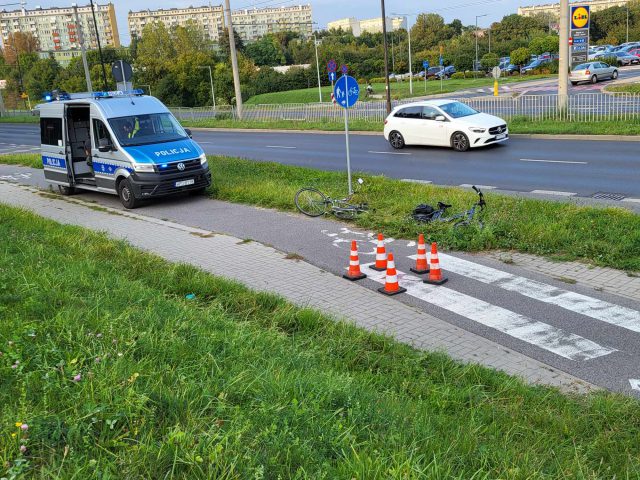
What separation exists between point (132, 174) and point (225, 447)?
11.9 m

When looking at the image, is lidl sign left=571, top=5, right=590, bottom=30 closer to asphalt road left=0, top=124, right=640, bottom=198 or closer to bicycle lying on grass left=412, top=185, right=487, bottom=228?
asphalt road left=0, top=124, right=640, bottom=198

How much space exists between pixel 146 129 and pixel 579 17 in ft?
66.1

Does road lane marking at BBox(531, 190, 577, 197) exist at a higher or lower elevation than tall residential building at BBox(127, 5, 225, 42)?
lower

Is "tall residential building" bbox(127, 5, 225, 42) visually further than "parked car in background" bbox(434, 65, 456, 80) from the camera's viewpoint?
Yes

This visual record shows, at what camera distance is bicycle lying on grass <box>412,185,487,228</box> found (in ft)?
32.9

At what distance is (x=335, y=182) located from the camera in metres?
14.6

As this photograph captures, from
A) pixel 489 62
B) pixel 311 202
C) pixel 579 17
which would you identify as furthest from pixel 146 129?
pixel 489 62

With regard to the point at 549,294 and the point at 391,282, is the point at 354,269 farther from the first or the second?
the point at 549,294

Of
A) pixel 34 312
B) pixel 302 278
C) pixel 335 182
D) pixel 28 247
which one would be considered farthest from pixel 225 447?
pixel 335 182

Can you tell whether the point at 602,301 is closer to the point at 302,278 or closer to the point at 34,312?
the point at 302,278

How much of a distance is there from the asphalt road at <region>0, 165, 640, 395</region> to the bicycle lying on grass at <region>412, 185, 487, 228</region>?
29.0 inches

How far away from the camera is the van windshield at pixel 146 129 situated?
14562 mm

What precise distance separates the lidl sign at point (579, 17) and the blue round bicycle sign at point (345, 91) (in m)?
17.4

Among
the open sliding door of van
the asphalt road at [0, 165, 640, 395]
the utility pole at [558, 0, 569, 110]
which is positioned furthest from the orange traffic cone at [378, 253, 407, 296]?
the utility pole at [558, 0, 569, 110]
